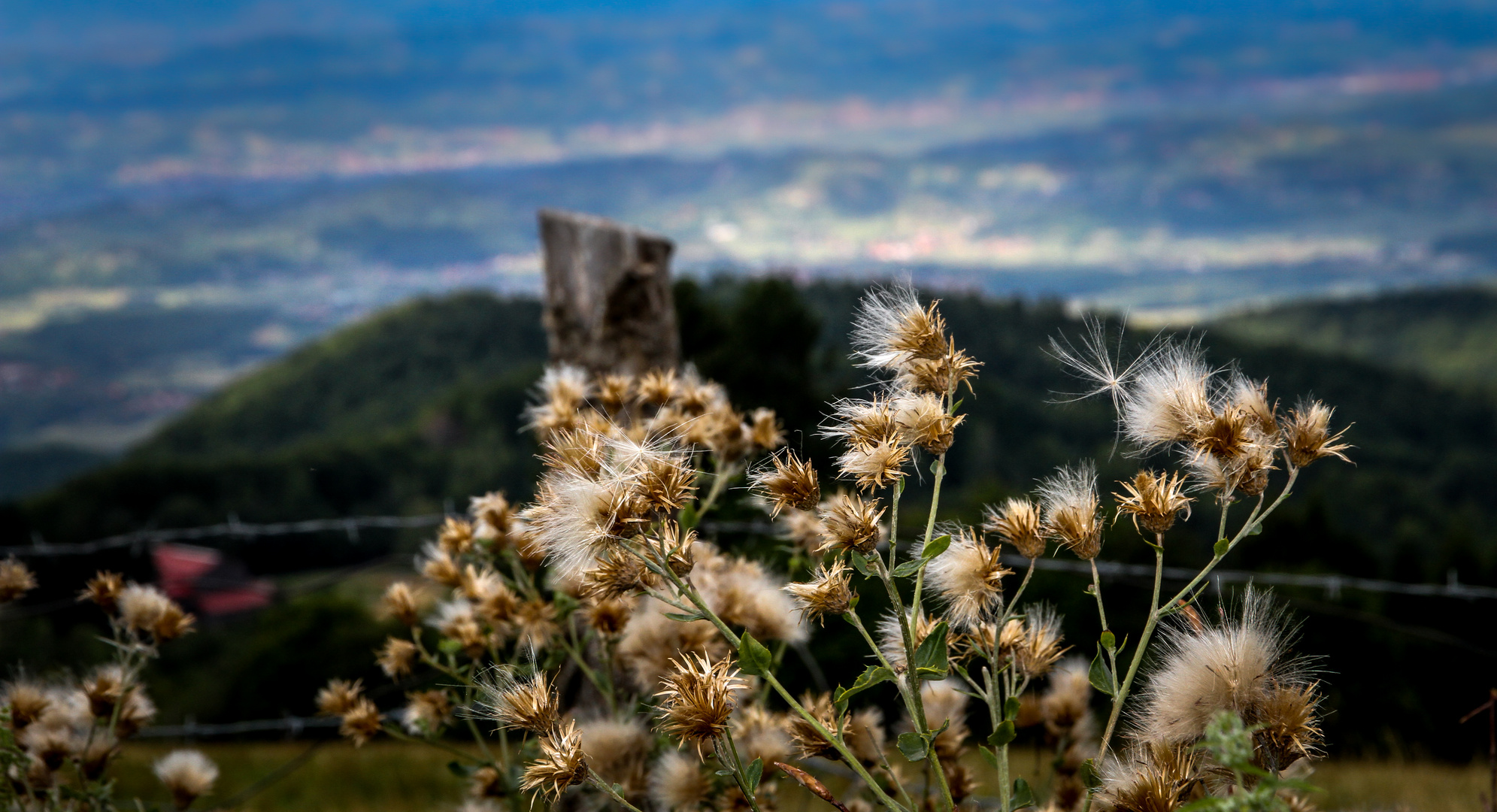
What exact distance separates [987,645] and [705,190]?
96.4 m

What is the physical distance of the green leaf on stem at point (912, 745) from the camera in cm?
118

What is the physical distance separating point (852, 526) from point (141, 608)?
140cm

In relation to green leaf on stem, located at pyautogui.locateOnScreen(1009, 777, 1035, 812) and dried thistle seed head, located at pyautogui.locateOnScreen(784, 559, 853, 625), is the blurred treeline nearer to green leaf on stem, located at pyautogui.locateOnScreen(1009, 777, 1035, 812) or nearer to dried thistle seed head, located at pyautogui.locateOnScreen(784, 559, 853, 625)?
dried thistle seed head, located at pyautogui.locateOnScreen(784, 559, 853, 625)

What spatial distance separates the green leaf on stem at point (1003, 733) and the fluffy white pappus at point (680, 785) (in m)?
0.55

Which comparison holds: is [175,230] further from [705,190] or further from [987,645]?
[987,645]

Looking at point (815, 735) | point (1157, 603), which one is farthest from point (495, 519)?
point (1157, 603)

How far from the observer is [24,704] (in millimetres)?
1869

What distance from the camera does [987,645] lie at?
1.35 metres

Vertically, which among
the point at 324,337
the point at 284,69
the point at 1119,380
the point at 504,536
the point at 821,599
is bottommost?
the point at 324,337

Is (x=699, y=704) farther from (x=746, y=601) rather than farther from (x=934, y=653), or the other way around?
(x=746, y=601)

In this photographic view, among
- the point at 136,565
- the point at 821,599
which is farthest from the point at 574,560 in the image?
the point at 136,565

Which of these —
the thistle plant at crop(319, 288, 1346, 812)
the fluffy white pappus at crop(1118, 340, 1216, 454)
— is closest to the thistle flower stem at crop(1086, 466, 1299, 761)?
the thistle plant at crop(319, 288, 1346, 812)

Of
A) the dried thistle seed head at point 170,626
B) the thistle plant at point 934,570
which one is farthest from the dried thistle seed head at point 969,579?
the dried thistle seed head at point 170,626

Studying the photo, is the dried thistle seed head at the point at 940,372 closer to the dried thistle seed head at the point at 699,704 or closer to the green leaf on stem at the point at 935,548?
the green leaf on stem at the point at 935,548
